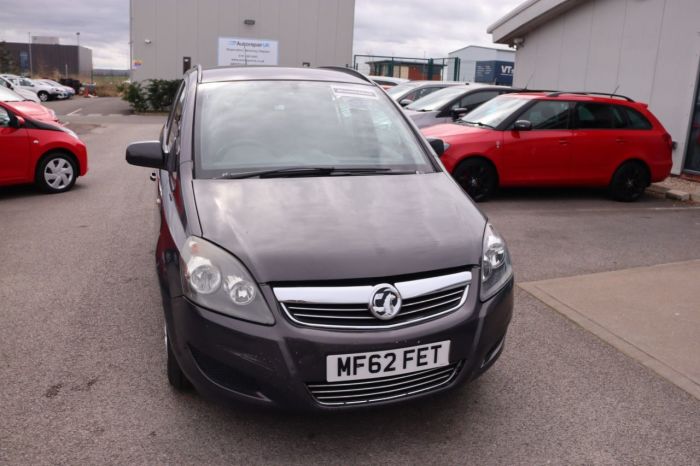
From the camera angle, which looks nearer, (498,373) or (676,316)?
(498,373)

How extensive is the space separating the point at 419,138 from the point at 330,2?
31643 millimetres

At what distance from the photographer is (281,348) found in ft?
8.15

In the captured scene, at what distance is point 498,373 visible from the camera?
141 inches

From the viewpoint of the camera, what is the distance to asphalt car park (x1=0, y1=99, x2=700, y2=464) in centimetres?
279

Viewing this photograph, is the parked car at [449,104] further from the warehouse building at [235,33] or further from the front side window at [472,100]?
the warehouse building at [235,33]

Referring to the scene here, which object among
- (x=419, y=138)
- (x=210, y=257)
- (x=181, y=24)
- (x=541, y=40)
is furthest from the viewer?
(x=181, y=24)

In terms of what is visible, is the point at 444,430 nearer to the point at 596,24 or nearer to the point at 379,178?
the point at 379,178

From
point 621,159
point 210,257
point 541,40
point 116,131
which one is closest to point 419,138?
point 210,257

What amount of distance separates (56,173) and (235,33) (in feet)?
84.4

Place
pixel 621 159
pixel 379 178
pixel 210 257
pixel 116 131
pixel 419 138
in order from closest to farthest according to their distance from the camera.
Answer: pixel 210 257 < pixel 379 178 < pixel 419 138 < pixel 621 159 < pixel 116 131

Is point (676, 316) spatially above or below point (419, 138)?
below

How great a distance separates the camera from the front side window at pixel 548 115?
8.76 meters

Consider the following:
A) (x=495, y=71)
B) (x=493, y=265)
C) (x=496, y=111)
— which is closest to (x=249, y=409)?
(x=493, y=265)

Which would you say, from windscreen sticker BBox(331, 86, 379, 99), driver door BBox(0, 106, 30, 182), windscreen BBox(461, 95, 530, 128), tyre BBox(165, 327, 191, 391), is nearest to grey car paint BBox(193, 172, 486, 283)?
tyre BBox(165, 327, 191, 391)
